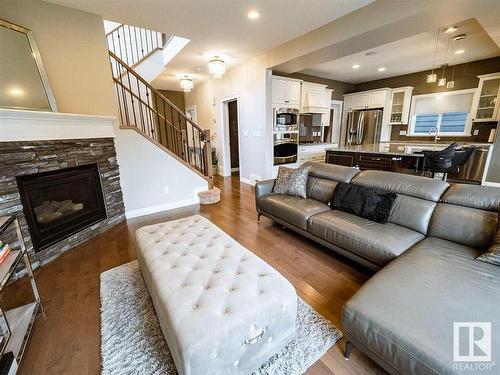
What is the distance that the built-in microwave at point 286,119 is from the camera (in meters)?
5.05

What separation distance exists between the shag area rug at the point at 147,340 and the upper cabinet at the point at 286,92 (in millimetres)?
4407

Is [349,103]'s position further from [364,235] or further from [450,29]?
[364,235]

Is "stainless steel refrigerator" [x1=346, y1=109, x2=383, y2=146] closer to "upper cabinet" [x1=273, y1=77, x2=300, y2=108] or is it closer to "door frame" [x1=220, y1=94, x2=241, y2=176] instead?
"upper cabinet" [x1=273, y1=77, x2=300, y2=108]

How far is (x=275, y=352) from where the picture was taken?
1.28 m

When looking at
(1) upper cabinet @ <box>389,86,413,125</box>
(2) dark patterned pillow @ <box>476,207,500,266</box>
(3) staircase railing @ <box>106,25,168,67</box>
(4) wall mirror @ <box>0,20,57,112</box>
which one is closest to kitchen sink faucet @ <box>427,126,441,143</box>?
(1) upper cabinet @ <box>389,86,413,125</box>

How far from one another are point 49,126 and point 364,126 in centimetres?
761

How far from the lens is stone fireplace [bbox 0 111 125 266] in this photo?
2113mm

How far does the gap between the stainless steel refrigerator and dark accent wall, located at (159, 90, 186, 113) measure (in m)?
5.83

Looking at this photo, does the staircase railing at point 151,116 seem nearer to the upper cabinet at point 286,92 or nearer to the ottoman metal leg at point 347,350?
the upper cabinet at point 286,92

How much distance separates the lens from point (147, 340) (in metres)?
1.44

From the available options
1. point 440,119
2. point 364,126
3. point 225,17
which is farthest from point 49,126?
point 440,119

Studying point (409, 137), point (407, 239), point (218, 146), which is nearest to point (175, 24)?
point (218, 146)

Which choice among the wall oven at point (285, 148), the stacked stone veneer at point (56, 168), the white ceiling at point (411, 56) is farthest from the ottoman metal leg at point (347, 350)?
the white ceiling at point (411, 56)

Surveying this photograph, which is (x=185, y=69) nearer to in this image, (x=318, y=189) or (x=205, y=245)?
(x=318, y=189)
